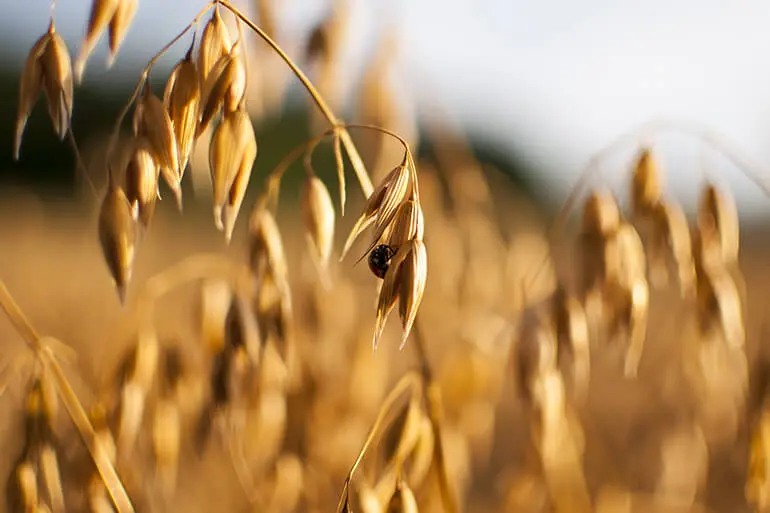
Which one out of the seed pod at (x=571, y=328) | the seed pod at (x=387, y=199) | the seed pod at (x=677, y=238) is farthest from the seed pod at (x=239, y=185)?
the seed pod at (x=677, y=238)

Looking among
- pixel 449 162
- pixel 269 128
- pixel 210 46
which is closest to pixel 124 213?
pixel 210 46

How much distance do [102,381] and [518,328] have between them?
0.54 metres

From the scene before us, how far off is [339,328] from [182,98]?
0.86 m

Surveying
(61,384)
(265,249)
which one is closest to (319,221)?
(265,249)

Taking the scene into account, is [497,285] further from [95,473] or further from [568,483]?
[95,473]

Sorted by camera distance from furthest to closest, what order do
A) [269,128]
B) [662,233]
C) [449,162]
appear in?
[269,128] < [449,162] < [662,233]

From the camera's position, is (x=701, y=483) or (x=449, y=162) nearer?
(x=701, y=483)

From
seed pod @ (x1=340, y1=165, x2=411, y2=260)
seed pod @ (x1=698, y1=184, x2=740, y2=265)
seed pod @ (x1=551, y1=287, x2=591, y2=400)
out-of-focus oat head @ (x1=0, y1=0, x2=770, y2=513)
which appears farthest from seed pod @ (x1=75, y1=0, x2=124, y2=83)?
seed pod @ (x1=698, y1=184, x2=740, y2=265)

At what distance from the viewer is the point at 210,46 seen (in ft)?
2.42

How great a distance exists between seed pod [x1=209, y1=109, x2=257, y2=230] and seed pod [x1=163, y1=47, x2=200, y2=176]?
0.02 meters

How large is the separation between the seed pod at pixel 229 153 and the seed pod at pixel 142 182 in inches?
2.1

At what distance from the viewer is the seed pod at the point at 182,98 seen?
0.73 m

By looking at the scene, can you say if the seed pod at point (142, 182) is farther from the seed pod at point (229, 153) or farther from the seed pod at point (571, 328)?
the seed pod at point (571, 328)

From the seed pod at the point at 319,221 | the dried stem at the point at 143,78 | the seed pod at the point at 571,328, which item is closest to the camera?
the dried stem at the point at 143,78
